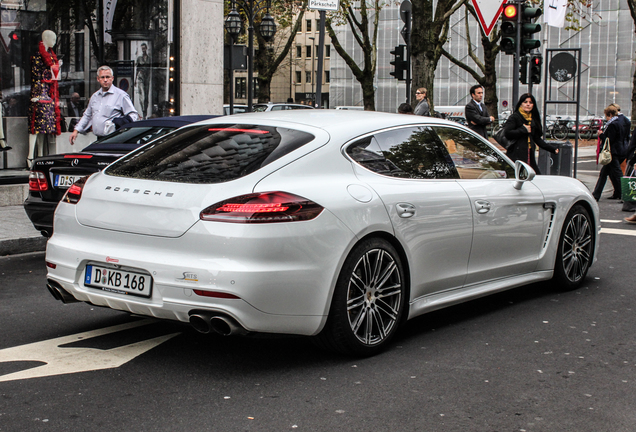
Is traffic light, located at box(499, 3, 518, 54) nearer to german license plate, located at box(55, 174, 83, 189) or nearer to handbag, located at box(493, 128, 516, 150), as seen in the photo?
handbag, located at box(493, 128, 516, 150)

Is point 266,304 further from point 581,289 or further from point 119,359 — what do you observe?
point 581,289

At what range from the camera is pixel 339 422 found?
3557 mm

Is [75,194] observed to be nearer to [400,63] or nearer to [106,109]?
[106,109]

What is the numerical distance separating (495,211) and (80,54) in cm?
1035

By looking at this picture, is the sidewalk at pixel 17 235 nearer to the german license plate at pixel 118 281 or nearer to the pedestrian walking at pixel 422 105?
the german license plate at pixel 118 281

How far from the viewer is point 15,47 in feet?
42.8

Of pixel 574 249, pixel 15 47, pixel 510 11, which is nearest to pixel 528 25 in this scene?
pixel 510 11

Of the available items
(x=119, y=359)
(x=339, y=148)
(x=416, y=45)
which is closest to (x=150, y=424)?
(x=119, y=359)

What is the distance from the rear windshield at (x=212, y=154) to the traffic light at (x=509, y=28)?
1119 centimetres

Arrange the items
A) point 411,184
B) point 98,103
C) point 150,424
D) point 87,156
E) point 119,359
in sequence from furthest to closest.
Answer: point 98,103 → point 87,156 → point 411,184 → point 119,359 → point 150,424

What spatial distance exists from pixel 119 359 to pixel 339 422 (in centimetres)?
148

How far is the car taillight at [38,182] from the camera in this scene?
25.2 ft

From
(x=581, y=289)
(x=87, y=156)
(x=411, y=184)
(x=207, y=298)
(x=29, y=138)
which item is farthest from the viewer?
(x=29, y=138)

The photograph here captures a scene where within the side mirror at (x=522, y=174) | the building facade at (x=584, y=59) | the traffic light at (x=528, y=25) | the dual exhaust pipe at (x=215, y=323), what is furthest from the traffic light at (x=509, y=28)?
the building facade at (x=584, y=59)
